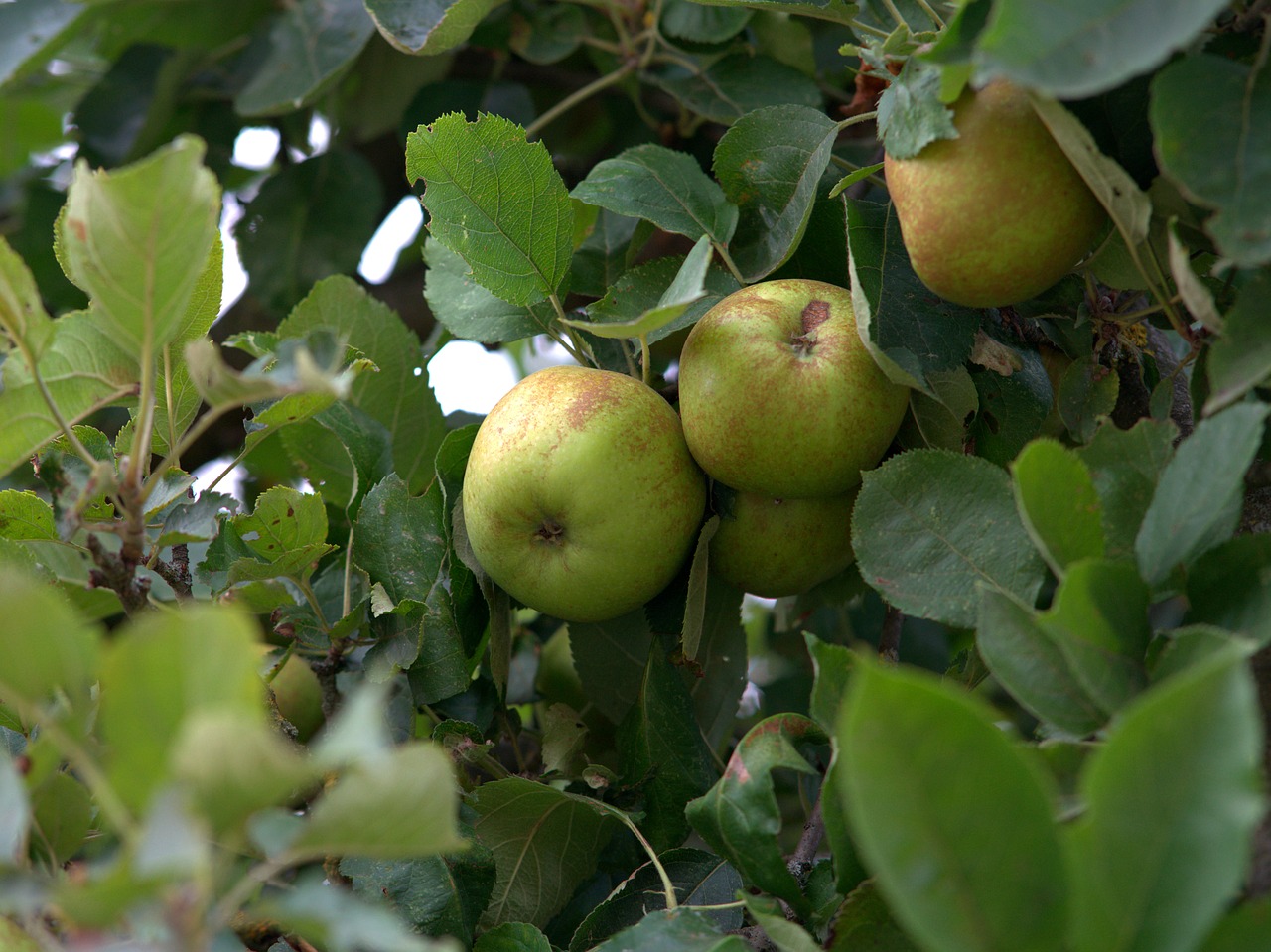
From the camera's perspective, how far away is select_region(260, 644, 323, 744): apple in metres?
1.22

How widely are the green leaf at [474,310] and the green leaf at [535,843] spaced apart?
0.42m

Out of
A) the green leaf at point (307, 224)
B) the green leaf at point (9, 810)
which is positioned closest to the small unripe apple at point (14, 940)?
the green leaf at point (9, 810)

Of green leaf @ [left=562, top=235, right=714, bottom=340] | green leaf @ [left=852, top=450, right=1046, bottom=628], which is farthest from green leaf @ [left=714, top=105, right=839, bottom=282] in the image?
green leaf @ [left=852, top=450, right=1046, bottom=628]

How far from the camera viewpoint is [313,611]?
3.18 ft

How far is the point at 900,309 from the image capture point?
34.4 inches

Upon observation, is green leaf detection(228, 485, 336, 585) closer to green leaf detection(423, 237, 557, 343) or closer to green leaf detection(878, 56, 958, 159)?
green leaf detection(423, 237, 557, 343)

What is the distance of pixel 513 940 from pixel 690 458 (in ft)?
1.31

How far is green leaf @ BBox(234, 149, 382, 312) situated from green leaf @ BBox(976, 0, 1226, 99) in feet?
4.36

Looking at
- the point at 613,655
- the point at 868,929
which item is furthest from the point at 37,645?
the point at 613,655

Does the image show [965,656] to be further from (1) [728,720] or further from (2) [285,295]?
(2) [285,295]

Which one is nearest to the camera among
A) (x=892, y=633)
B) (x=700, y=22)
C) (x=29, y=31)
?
(x=892, y=633)

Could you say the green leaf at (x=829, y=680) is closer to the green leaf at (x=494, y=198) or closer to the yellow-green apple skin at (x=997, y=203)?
the yellow-green apple skin at (x=997, y=203)

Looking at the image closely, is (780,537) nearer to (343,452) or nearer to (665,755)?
(665,755)

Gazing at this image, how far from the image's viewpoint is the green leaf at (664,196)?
0.95 metres
